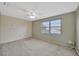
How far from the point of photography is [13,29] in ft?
16.7

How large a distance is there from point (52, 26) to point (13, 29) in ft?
9.36

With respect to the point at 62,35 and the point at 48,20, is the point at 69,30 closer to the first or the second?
the point at 62,35

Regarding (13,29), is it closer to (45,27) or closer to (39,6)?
(45,27)

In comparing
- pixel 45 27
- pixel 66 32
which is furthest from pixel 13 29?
pixel 66 32

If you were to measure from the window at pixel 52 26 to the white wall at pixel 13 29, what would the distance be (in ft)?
5.59

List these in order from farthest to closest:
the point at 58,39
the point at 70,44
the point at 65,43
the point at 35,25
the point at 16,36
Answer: the point at 35,25, the point at 16,36, the point at 58,39, the point at 65,43, the point at 70,44

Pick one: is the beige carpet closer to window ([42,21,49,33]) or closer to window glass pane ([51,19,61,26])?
window glass pane ([51,19,61,26])

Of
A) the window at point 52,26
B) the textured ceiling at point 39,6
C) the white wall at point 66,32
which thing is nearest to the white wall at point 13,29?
the textured ceiling at point 39,6

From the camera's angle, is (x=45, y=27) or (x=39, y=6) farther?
(x=45, y=27)

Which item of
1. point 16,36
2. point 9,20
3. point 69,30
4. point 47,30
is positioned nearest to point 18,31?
point 16,36

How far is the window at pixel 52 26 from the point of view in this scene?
4358 mm

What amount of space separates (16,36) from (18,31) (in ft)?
1.42

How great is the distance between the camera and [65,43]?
4047 millimetres

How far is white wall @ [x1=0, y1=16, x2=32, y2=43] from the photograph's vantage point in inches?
176
